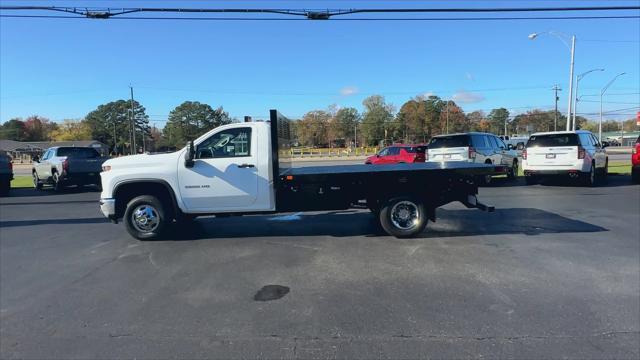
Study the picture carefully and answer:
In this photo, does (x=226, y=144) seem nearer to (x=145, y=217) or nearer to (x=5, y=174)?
(x=145, y=217)

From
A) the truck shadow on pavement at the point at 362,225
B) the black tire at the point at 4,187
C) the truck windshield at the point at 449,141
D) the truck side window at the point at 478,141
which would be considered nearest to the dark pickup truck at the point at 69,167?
the black tire at the point at 4,187

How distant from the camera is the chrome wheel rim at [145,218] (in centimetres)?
804

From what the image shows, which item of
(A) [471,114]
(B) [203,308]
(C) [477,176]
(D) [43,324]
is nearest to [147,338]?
(B) [203,308]

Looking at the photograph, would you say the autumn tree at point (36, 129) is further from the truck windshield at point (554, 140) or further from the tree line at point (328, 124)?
the truck windshield at point (554, 140)

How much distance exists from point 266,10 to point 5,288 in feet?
27.4

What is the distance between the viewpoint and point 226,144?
25.9 feet

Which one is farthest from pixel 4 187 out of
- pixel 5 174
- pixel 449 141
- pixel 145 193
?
pixel 449 141

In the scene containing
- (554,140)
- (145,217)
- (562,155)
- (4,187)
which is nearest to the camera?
(145,217)

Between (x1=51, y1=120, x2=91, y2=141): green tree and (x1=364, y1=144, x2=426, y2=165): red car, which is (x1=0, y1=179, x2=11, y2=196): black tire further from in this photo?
(x1=51, y1=120, x2=91, y2=141): green tree

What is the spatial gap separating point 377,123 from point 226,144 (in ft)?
306

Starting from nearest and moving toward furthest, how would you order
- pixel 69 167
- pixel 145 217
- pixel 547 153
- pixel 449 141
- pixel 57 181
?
1. pixel 145 217
2. pixel 547 153
3. pixel 449 141
4. pixel 69 167
5. pixel 57 181

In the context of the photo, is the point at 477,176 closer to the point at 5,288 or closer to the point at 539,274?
the point at 539,274

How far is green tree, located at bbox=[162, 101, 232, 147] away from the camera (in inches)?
3088

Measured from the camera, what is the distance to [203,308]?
482cm
